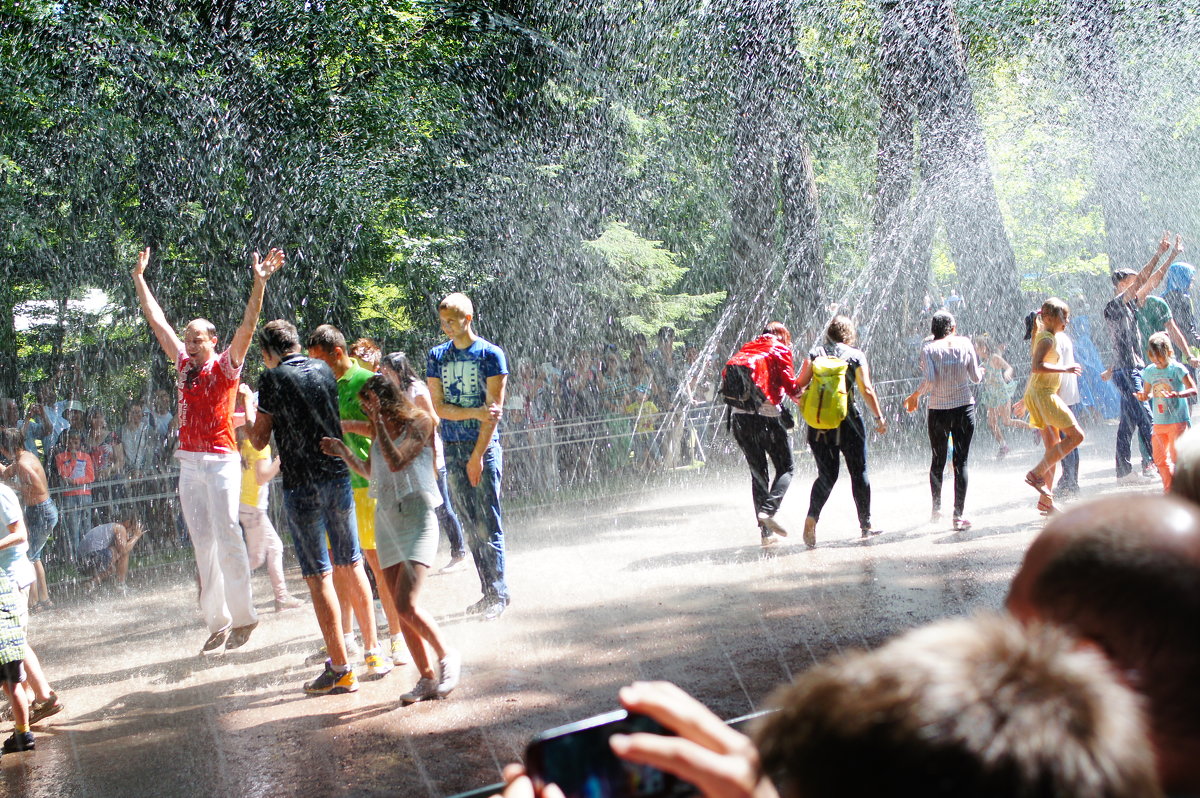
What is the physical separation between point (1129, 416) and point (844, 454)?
3533 mm

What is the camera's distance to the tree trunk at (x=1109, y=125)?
19406 millimetres

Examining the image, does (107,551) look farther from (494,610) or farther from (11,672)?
(11,672)

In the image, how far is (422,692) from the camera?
5184 mm

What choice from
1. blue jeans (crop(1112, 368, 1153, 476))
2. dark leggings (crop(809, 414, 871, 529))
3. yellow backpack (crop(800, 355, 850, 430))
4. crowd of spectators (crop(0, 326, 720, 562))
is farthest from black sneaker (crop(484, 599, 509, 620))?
crowd of spectators (crop(0, 326, 720, 562))

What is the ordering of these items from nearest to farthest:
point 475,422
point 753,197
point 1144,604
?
1. point 1144,604
2. point 475,422
3. point 753,197

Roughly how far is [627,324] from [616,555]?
10.8 metres

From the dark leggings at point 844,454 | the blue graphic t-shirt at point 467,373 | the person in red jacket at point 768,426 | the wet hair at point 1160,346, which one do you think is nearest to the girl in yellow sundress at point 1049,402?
the wet hair at point 1160,346

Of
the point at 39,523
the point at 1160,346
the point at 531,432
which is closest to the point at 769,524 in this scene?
the point at 1160,346

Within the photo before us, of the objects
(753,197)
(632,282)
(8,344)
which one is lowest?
(632,282)

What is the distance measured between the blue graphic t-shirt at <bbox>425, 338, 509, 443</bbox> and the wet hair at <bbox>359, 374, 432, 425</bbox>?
1454 millimetres

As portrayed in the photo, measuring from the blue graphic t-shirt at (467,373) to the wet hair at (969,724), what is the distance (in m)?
5.84

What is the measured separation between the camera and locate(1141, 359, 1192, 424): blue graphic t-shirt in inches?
346

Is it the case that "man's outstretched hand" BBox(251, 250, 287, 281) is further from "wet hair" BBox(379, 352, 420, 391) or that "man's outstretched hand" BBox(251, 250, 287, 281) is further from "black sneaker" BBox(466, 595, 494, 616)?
"black sneaker" BBox(466, 595, 494, 616)

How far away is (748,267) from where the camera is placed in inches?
805
